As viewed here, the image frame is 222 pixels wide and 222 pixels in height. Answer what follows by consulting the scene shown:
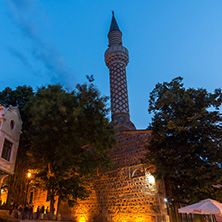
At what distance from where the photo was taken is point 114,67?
2314cm

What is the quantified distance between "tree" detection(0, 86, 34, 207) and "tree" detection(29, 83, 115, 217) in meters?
1.54

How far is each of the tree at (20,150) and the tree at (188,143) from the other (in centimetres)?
829

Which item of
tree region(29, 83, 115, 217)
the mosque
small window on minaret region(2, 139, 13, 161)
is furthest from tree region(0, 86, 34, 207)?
the mosque

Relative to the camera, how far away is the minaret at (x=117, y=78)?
2091 cm

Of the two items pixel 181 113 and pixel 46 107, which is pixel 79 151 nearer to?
pixel 46 107

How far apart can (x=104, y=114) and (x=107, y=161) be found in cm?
328

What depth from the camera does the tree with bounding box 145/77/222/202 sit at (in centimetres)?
1109

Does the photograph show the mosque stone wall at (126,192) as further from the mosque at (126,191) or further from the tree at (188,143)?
the tree at (188,143)

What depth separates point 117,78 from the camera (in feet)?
73.7

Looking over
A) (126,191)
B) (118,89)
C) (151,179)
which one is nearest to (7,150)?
(126,191)

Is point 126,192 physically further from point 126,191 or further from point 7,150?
point 7,150

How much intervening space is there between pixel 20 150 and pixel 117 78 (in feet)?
38.4

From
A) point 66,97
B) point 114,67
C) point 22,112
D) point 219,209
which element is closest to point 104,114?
point 66,97

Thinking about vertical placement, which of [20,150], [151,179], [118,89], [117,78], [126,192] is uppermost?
[117,78]
